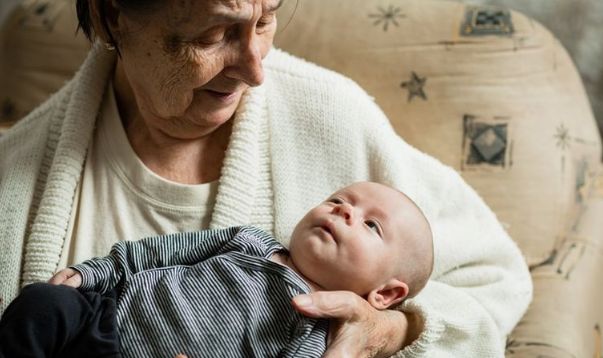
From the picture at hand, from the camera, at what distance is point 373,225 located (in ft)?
5.06

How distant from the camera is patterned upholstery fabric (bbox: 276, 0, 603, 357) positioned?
207 centimetres

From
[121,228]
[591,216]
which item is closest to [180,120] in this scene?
[121,228]

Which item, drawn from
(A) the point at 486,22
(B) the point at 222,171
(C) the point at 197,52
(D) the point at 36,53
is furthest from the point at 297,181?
(D) the point at 36,53

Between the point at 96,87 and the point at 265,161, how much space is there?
373 millimetres

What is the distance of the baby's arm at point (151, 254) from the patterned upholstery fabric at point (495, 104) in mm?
728

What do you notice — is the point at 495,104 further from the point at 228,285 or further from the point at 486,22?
the point at 228,285

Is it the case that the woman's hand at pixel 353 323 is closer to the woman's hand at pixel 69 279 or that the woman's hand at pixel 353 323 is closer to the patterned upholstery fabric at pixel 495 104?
the woman's hand at pixel 69 279

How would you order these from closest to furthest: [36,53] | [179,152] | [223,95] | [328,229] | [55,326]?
1. [55,326]
2. [328,229]
3. [223,95]
4. [179,152]
5. [36,53]

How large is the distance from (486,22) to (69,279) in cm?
125

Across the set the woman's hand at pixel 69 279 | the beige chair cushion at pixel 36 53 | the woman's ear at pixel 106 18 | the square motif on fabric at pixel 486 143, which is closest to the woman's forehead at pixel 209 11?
the woman's ear at pixel 106 18

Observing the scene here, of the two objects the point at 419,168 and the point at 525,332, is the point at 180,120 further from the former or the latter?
the point at 525,332

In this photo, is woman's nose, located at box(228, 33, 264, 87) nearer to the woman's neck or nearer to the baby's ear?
the woman's neck

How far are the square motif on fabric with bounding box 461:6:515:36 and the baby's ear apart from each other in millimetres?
846

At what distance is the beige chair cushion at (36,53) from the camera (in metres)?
2.42
